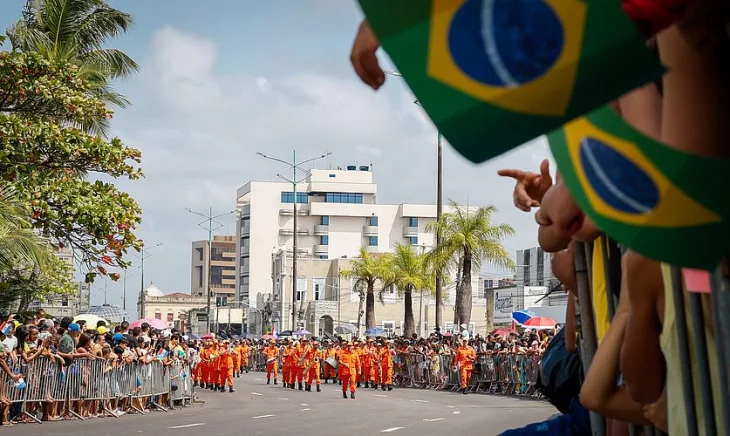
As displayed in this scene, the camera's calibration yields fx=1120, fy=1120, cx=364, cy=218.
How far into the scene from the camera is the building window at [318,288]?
4262 inches

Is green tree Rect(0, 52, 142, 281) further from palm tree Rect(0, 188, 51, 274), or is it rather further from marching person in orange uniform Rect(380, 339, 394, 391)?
marching person in orange uniform Rect(380, 339, 394, 391)

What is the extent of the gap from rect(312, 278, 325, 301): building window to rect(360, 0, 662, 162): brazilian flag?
4180 inches

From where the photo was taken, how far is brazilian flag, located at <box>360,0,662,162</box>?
1857 millimetres

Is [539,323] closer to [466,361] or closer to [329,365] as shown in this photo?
[466,361]

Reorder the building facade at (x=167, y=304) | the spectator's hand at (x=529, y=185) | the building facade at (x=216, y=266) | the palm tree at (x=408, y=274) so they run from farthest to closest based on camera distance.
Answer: the building facade at (x=216, y=266) < the building facade at (x=167, y=304) < the palm tree at (x=408, y=274) < the spectator's hand at (x=529, y=185)

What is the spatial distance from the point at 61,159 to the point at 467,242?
2649 centimetres

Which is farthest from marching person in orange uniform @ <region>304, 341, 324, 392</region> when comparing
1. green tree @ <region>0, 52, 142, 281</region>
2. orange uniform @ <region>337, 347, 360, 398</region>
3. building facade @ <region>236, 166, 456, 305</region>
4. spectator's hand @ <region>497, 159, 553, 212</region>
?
building facade @ <region>236, 166, 456, 305</region>

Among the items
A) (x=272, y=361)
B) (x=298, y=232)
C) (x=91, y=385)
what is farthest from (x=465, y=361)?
(x=298, y=232)

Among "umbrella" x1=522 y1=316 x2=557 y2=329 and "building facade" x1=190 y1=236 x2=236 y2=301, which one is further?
"building facade" x1=190 y1=236 x2=236 y2=301

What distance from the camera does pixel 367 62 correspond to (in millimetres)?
2379

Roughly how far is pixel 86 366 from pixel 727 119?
18.8 metres

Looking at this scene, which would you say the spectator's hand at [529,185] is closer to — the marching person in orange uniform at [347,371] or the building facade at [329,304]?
the marching person in orange uniform at [347,371]

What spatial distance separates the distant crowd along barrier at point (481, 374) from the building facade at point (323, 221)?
85924mm

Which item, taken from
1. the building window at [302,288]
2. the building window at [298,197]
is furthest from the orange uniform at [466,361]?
the building window at [298,197]
